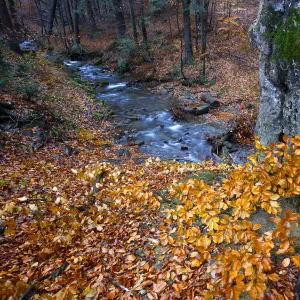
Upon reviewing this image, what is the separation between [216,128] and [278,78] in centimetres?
903

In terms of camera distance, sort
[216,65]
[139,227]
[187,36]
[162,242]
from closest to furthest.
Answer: [162,242], [139,227], [216,65], [187,36]

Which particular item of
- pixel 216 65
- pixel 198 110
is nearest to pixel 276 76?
pixel 198 110

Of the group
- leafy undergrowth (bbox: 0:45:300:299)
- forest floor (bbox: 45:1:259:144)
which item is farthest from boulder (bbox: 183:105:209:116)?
leafy undergrowth (bbox: 0:45:300:299)

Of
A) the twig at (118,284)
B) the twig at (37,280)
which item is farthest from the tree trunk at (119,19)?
the twig at (118,284)

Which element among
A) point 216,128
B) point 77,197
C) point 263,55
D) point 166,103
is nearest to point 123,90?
point 166,103

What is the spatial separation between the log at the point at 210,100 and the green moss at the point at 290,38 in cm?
1158

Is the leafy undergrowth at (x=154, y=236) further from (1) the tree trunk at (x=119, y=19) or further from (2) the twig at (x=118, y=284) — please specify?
(1) the tree trunk at (x=119, y=19)

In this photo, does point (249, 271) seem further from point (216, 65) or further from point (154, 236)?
point (216, 65)

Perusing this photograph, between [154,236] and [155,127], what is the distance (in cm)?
948

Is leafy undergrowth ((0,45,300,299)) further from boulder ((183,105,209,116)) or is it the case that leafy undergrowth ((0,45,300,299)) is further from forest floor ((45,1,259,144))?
boulder ((183,105,209,116))

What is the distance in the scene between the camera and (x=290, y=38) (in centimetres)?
325

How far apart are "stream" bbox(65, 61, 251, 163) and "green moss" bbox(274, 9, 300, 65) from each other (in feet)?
20.7

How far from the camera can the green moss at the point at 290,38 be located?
3195mm

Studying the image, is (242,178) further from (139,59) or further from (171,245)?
(139,59)
